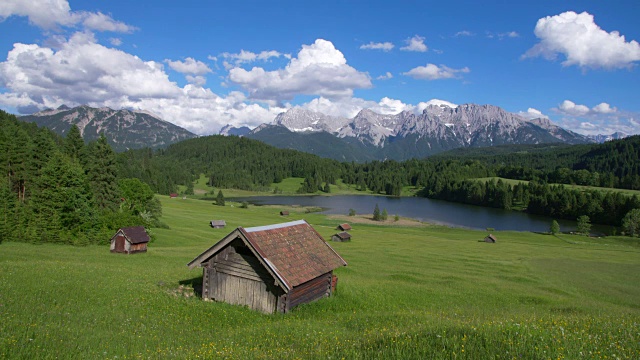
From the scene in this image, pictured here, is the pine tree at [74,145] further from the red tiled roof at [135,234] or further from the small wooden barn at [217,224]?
the red tiled roof at [135,234]

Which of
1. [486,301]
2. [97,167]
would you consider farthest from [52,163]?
A: [486,301]

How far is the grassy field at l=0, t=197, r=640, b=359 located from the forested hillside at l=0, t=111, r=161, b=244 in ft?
13.6

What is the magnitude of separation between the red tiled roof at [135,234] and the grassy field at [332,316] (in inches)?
78.5

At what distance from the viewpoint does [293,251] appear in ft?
72.2

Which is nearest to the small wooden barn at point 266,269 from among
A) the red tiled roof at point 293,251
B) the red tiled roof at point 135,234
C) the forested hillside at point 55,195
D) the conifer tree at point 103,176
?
the red tiled roof at point 293,251

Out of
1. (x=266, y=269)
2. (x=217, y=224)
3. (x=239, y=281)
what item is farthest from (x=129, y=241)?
(x=217, y=224)

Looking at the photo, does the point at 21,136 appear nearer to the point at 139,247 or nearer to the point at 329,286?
the point at 139,247

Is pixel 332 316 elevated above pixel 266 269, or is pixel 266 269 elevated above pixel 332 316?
pixel 266 269

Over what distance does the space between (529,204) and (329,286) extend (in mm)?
189243

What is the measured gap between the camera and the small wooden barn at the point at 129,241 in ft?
157

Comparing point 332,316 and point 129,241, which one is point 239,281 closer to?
point 332,316

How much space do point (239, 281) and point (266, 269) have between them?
2.59 meters

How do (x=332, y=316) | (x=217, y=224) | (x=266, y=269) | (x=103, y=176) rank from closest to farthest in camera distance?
(x=266, y=269)
(x=332, y=316)
(x=103, y=176)
(x=217, y=224)

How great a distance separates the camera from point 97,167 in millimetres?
60062
